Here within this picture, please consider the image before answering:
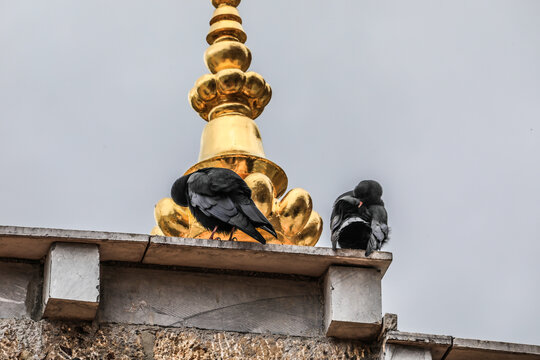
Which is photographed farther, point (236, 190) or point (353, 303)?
point (236, 190)

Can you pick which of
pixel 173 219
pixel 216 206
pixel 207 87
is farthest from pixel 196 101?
pixel 216 206

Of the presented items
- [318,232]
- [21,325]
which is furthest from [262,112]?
[21,325]

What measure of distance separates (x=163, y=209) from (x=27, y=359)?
14.5 ft

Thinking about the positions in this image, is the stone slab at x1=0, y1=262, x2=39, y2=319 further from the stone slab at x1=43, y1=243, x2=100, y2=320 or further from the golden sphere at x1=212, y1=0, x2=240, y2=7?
the golden sphere at x1=212, y1=0, x2=240, y2=7

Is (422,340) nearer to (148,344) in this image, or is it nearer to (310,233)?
(148,344)

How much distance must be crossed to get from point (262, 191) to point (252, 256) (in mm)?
2816

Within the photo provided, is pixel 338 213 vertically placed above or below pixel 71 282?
above

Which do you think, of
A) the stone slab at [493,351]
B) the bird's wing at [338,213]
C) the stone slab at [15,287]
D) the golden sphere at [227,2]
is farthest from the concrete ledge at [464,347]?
the golden sphere at [227,2]

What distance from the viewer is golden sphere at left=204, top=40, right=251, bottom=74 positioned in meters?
17.0

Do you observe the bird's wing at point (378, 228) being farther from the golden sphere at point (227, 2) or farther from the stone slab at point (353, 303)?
the golden sphere at point (227, 2)

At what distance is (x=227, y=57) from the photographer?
1703cm

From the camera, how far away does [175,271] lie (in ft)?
39.5

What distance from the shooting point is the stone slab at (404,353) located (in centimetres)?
1169

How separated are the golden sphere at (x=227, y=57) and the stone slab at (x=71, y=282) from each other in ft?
18.8
